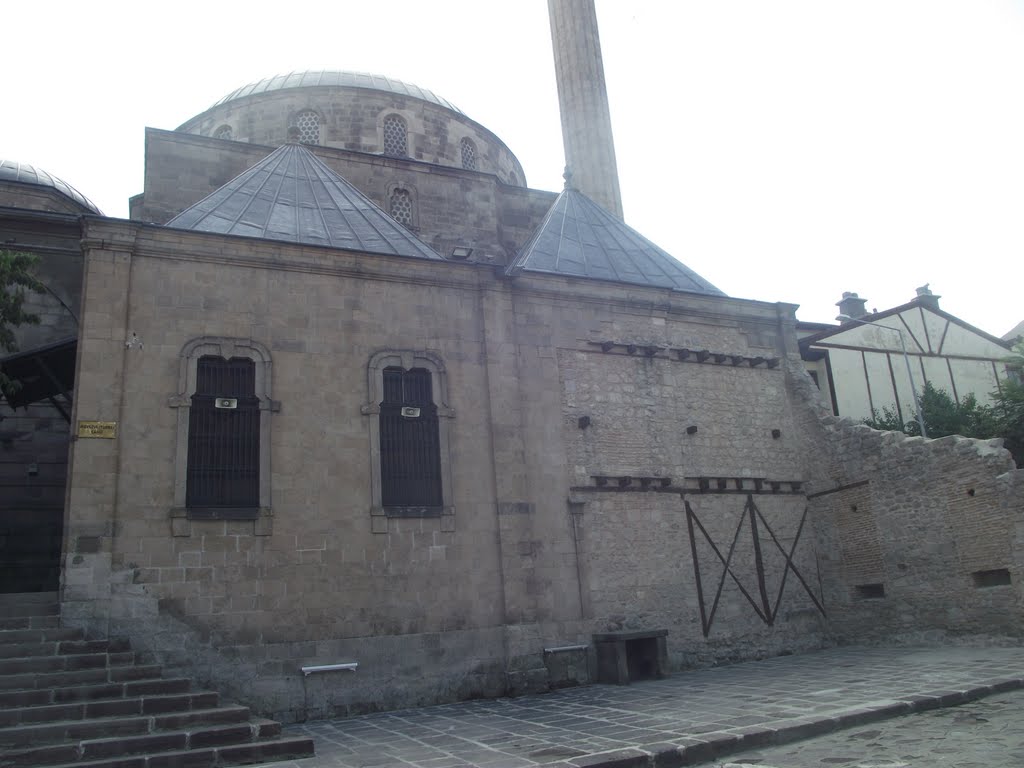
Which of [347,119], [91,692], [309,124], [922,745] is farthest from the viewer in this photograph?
[347,119]

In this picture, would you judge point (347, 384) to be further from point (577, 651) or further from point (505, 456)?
point (577, 651)

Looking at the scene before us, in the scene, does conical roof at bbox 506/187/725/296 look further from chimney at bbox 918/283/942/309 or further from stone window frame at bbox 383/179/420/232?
chimney at bbox 918/283/942/309

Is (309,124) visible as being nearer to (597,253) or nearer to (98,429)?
(597,253)

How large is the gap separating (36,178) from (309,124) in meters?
6.98

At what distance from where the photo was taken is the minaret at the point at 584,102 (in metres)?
25.2

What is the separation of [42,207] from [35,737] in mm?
15727

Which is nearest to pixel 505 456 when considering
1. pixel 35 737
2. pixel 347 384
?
pixel 347 384

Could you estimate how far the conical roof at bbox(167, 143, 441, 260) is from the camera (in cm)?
1402

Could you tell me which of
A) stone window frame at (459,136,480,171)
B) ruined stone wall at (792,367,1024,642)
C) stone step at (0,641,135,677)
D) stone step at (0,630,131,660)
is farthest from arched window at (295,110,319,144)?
stone step at (0,641,135,677)

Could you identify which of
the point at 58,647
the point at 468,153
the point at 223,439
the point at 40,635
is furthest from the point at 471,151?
the point at 58,647

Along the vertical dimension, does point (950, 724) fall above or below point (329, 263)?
below

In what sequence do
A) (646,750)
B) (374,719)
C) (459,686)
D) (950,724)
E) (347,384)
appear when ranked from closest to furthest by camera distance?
(646,750) < (950,724) < (374,719) < (459,686) < (347,384)

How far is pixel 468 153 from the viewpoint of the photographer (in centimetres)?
2459

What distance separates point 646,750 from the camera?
7.73 metres
